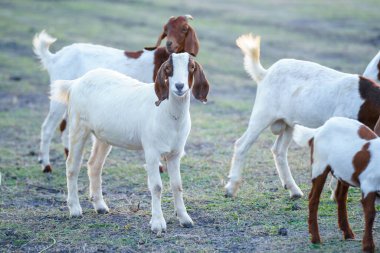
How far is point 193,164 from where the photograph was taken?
380 inches

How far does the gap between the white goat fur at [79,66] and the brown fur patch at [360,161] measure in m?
4.73

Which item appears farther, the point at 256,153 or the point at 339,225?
the point at 256,153

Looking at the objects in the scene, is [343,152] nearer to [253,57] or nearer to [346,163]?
[346,163]

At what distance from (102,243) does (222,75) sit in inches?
432

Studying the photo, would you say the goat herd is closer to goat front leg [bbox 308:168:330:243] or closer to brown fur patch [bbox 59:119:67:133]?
goat front leg [bbox 308:168:330:243]

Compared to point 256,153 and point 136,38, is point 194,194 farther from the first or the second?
point 136,38

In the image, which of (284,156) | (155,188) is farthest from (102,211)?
(284,156)

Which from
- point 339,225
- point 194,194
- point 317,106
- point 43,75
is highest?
point 317,106

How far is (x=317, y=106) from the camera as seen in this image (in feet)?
24.5

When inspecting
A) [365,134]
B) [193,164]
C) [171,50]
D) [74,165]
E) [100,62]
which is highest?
[365,134]

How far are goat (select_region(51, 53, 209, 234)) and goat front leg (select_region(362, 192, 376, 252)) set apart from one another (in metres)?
1.73

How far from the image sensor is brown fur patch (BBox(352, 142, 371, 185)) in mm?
5602

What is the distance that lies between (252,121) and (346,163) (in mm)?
2352

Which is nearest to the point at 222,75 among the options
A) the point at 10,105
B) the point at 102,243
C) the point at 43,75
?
the point at 43,75
